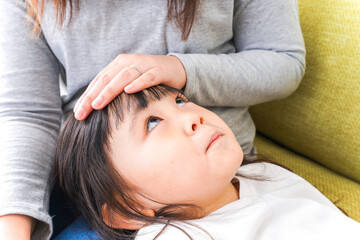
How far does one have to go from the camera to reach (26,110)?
0.84m

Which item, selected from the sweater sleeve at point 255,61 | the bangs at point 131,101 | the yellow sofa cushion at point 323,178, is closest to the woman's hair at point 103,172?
the bangs at point 131,101

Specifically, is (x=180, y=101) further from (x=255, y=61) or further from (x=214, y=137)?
(x=255, y=61)

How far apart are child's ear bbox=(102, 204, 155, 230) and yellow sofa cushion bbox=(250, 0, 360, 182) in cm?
50

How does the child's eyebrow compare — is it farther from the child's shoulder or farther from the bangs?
the child's shoulder

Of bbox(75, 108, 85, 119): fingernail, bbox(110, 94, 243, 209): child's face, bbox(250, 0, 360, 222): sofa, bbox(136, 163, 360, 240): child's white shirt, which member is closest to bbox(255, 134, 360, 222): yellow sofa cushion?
bbox(250, 0, 360, 222): sofa

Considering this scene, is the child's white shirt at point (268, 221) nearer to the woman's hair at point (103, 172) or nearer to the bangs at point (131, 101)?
the woman's hair at point (103, 172)

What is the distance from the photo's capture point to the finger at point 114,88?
0.67 m

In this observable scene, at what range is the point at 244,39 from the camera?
92 centimetres

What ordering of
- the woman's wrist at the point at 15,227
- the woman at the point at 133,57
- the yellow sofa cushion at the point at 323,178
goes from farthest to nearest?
the yellow sofa cushion at the point at 323,178
the woman at the point at 133,57
the woman's wrist at the point at 15,227

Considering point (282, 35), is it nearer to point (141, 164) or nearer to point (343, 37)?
point (343, 37)

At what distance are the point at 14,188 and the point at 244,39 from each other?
579 mm

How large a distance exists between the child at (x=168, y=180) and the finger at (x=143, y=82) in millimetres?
13

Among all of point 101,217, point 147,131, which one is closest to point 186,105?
point 147,131

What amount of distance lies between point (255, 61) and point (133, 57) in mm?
282
